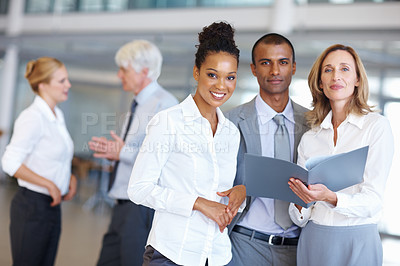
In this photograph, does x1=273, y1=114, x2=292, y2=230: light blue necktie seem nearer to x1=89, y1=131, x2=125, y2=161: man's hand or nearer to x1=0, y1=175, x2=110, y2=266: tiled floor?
x1=89, y1=131, x2=125, y2=161: man's hand

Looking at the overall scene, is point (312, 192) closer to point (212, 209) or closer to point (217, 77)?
point (212, 209)

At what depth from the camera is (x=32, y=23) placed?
32.5 ft

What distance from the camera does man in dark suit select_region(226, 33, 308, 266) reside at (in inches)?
93.5

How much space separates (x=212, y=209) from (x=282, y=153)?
0.73m

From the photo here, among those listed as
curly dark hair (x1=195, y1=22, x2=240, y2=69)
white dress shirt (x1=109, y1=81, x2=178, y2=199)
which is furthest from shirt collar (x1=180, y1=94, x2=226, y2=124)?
white dress shirt (x1=109, y1=81, x2=178, y2=199)

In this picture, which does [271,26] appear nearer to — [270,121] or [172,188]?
[270,121]

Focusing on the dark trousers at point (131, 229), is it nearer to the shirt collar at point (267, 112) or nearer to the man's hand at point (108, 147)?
the man's hand at point (108, 147)

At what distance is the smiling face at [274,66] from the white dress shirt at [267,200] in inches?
4.3

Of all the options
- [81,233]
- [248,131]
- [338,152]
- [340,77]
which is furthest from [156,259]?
[81,233]

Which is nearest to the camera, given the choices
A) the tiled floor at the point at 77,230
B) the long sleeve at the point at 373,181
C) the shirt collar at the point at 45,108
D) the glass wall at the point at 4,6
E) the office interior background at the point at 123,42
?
the long sleeve at the point at 373,181

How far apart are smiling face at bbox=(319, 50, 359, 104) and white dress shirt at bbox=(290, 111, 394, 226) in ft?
0.38

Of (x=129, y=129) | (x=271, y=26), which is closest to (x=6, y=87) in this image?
(x=271, y=26)

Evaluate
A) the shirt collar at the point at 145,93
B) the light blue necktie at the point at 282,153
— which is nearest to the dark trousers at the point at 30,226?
the shirt collar at the point at 145,93

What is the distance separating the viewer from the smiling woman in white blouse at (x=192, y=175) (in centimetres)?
188
